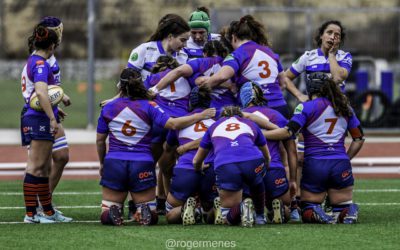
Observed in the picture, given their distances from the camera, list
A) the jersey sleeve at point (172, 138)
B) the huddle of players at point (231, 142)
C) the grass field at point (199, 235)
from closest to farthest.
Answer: the grass field at point (199, 235) → the huddle of players at point (231, 142) → the jersey sleeve at point (172, 138)

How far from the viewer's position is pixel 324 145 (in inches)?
363

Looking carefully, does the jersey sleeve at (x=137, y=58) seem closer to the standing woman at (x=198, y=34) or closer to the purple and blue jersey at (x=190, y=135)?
Answer: the standing woman at (x=198, y=34)

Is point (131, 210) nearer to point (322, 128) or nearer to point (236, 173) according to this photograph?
point (236, 173)

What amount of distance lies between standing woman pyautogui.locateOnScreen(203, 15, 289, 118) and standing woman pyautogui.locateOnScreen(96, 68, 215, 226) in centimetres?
66

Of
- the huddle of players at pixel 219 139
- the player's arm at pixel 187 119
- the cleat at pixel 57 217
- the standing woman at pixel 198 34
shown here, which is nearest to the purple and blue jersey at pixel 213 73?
the huddle of players at pixel 219 139

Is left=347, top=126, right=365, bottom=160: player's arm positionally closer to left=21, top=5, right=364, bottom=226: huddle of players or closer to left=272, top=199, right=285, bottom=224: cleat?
left=21, top=5, right=364, bottom=226: huddle of players

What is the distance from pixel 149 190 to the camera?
9188 mm

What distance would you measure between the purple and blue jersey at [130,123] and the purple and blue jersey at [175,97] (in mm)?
664

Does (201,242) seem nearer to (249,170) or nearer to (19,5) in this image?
(249,170)

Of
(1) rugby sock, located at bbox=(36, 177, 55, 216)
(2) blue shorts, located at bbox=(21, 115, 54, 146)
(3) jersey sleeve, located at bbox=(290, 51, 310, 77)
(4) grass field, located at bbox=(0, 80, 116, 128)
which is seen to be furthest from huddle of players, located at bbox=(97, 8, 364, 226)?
(4) grass field, located at bbox=(0, 80, 116, 128)

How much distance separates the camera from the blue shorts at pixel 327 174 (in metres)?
9.16

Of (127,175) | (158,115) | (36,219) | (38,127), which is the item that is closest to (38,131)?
(38,127)

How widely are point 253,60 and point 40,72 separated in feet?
6.70

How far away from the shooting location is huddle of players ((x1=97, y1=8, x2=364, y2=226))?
8.90m
